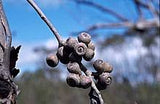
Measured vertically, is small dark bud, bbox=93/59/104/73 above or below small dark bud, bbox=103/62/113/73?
above

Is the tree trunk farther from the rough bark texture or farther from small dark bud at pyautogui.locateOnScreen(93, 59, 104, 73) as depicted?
small dark bud at pyautogui.locateOnScreen(93, 59, 104, 73)

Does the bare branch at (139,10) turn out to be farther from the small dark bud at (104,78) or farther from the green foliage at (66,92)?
the small dark bud at (104,78)

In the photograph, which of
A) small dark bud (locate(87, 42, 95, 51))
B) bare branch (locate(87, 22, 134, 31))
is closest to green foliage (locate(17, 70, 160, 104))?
bare branch (locate(87, 22, 134, 31))

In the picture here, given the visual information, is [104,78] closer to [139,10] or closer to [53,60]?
[53,60]

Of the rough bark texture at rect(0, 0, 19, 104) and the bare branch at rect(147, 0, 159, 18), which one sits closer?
the rough bark texture at rect(0, 0, 19, 104)

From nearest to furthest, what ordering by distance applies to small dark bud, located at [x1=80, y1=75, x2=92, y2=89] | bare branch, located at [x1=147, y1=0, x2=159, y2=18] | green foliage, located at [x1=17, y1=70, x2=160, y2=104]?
small dark bud, located at [x1=80, y1=75, x2=92, y2=89], bare branch, located at [x1=147, y1=0, x2=159, y2=18], green foliage, located at [x1=17, y1=70, x2=160, y2=104]

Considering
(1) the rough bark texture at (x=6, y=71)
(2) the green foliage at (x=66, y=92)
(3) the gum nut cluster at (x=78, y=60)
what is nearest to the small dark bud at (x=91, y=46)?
(3) the gum nut cluster at (x=78, y=60)
